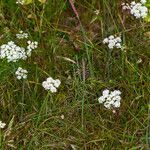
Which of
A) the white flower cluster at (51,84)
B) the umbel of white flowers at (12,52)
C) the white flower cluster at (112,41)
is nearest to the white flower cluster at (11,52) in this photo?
the umbel of white flowers at (12,52)

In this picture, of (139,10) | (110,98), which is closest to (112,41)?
(139,10)

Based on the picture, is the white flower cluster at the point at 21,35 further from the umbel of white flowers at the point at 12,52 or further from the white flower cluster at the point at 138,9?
the white flower cluster at the point at 138,9

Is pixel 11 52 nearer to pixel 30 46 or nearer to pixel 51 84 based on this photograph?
pixel 30 46

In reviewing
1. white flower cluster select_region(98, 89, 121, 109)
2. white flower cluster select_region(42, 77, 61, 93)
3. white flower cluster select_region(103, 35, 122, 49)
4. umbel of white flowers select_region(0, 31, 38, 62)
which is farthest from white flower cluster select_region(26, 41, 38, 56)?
white flower cluster select_region(98, 89, 121, 109)

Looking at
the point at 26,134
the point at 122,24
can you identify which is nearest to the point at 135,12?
the point at 122,24

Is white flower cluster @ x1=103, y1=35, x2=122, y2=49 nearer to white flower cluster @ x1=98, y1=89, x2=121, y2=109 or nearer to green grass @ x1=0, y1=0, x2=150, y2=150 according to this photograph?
green grass @ x1=0, y1=0, x2=150, y2=150

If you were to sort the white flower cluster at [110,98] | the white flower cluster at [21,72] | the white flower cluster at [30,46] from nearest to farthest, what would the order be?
1. the white flower cluster at [110,98]
2. the white flower cluster at [21,72]
3. the white flower cluster at [30,46]
